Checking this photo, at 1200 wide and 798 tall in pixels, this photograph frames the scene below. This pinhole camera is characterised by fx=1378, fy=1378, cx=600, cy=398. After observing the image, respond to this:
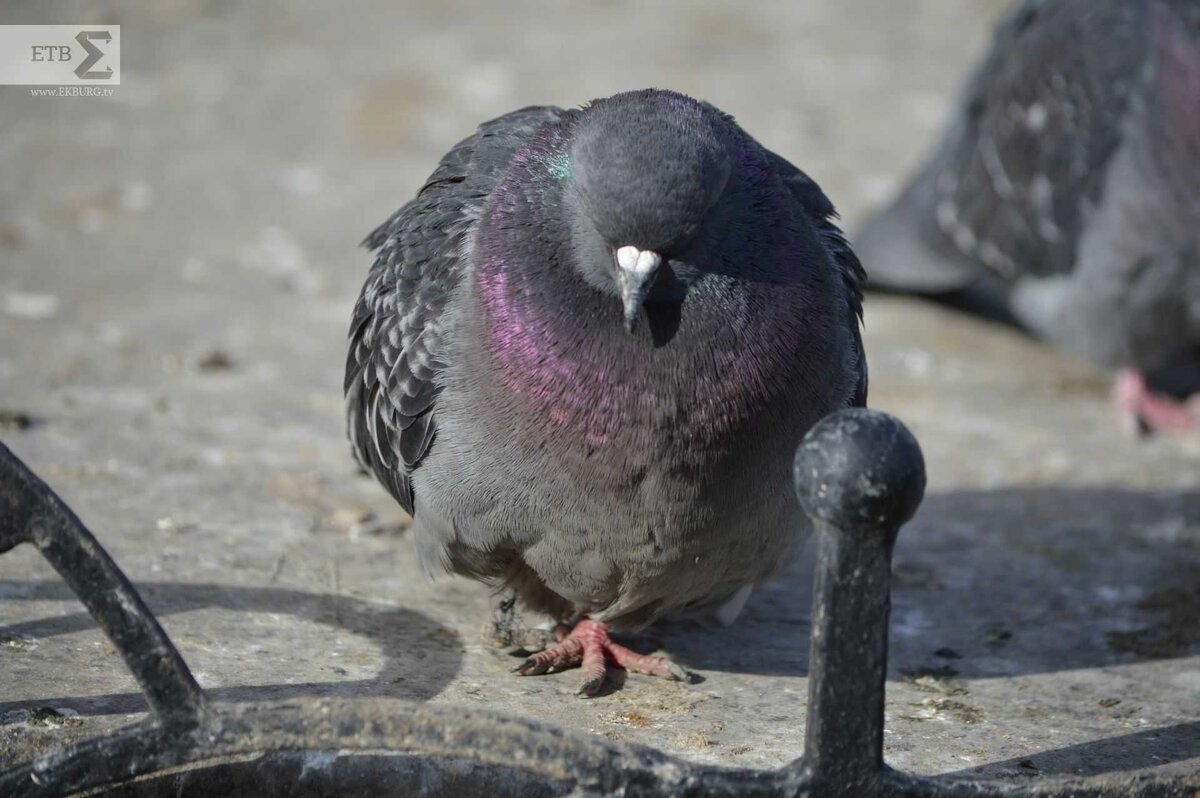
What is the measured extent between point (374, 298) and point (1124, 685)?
2.64 m

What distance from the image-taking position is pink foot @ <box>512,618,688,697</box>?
13.6 ft

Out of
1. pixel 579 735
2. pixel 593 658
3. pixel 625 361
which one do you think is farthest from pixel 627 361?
pixel 593 658

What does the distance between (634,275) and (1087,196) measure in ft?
14.3

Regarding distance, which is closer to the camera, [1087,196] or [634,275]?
[634,275]

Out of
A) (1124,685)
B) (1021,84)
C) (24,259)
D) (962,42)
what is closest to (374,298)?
(1124,685)

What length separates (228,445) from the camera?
223 inches

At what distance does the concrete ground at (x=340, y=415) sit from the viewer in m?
3.96

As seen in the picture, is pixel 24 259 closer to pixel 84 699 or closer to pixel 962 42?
pixel 84 699

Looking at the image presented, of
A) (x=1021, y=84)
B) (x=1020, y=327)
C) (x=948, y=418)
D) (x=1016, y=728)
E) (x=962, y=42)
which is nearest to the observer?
(x=1016, y=728)

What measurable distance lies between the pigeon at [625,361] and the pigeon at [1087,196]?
10.8 feet

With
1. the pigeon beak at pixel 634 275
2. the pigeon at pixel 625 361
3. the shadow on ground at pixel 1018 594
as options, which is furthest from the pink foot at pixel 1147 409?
the pigeon beak at pixel 634 275

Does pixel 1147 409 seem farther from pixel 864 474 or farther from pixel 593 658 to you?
pixel 864 474

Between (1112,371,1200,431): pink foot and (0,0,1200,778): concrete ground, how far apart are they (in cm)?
16

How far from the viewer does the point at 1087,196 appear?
6.96m
